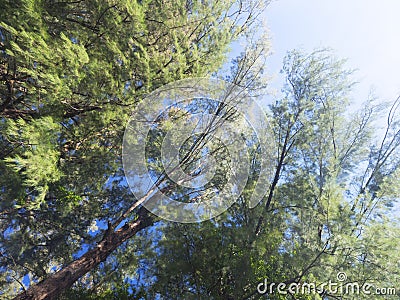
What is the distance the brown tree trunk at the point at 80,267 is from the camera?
11.9 feet

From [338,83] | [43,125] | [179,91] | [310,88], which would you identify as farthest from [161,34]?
[338,83]

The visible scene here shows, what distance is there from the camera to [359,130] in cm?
510

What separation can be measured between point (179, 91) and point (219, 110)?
53.2 inches

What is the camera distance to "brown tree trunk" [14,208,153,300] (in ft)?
11.9

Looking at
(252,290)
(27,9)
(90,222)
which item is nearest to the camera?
(27,9)

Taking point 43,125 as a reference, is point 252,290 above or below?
below

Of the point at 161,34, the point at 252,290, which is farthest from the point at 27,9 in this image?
the point at 252,290

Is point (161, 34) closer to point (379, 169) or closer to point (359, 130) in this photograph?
point (359, 130)

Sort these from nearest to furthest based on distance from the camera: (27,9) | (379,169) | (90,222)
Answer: (27,9) < (379,169) < (90,222)

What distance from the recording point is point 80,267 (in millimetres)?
4188

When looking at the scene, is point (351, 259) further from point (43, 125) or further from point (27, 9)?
point (27, 9)

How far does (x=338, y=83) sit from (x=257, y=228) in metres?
3.33

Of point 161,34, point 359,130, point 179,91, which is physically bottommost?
point 179,91

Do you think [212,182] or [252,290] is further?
[212,182]
